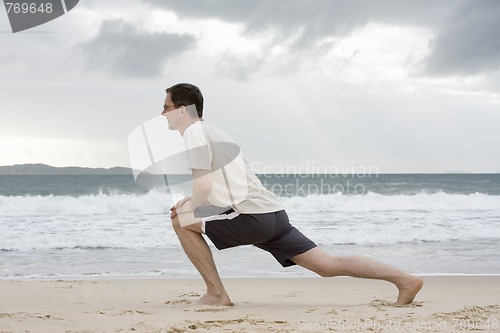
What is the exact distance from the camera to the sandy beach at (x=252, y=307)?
3475 mm

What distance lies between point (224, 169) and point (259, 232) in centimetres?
45

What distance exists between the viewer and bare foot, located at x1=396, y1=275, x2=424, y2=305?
414 cm

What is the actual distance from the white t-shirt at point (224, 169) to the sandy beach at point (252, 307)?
27.5 inches

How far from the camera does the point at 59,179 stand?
4144 cm

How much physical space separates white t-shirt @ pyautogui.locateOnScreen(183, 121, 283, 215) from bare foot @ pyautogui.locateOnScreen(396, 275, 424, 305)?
1.07 m

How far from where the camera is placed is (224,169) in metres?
3.78

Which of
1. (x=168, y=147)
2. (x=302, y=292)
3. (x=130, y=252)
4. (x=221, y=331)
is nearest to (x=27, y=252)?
(x=130, y=252)

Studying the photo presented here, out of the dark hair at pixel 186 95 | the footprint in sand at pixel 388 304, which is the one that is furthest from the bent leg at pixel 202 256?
the footprint in sand at pixel 388 304

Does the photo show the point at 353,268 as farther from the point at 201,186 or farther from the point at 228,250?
the point at 228,250

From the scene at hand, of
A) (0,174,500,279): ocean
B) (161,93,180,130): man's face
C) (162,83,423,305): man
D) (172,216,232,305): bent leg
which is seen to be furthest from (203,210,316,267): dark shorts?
(0,174,500,279): ocean

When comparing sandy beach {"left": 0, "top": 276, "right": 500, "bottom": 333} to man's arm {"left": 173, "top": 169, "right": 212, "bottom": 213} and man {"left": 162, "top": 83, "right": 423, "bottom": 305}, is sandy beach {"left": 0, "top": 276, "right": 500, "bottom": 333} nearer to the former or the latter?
man {"left": 162, "top": 83, "right": 423, "bottom": 305}

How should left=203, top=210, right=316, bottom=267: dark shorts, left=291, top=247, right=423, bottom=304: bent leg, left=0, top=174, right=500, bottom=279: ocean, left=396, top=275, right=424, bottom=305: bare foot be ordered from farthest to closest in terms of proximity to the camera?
left=0, top=174, right=500, bottom=279: ocean, left=396, top=275, right=424, bottom=305: bare foot, left=291, top=247, right=423, bottom=304: bent leg, left=203, top=210, right=316, bottom=267: dark shorts

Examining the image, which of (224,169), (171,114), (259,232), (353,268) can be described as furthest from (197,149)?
(353,268)

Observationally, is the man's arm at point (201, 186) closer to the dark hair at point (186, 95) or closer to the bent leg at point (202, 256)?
the bent leg at point (202, 256)
